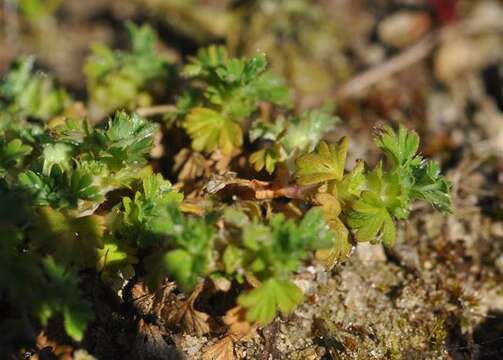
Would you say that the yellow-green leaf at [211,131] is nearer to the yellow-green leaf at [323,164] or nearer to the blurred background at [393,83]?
the yellow-green leaf at [323,164]

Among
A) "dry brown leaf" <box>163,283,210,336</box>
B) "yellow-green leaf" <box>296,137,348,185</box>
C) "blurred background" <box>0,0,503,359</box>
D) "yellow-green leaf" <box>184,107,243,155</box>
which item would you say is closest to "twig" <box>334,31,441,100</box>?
"blurred background" <box>0,0,503,359</box>

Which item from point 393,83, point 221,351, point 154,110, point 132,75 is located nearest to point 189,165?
point 154,110

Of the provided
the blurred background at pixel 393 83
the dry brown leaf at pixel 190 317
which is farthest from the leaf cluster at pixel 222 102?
the dry brown leaf at pixel 190 317

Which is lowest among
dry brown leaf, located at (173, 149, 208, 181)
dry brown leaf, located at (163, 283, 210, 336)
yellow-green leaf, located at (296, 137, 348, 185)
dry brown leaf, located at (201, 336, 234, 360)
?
dry brown leaf, located at (201, 336, 234, 360)

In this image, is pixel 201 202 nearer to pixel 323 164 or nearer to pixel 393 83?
pixel 323 164

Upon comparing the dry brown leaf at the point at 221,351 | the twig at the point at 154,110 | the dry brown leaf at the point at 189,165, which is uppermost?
the twig at the point at 154,110

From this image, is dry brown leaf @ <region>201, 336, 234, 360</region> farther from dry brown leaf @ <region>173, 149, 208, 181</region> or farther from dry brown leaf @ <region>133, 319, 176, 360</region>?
dry brown leaf @ <region>173, 149, 208, 181</region>

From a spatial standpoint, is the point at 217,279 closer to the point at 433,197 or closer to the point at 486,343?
the point at 433,197

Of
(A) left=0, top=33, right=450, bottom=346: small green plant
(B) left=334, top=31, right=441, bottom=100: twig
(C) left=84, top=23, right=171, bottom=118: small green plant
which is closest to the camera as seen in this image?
(A) left=0, top=33, right=450, bottom=346: small green plant
